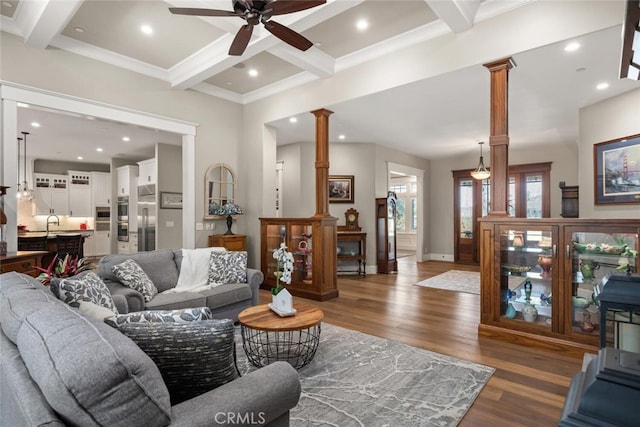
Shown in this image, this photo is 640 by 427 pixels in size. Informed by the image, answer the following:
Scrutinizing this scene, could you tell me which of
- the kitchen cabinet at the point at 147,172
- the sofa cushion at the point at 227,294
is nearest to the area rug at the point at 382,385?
the sofa cushion at the point at 227,294

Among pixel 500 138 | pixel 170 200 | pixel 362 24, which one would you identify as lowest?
pixel 170 200

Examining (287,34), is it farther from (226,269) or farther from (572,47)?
(572,47)

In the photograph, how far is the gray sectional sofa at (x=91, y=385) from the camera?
0.89 meters

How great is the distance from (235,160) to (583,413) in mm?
5978

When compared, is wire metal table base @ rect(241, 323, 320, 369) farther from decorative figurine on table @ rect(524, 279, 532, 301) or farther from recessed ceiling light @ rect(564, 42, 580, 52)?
recessed ceiling light @ rect(564, 42, 580, 52)

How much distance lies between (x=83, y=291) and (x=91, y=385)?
151 cm

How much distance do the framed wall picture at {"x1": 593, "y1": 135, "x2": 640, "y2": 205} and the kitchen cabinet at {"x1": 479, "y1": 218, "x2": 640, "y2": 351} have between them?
220 centimetres

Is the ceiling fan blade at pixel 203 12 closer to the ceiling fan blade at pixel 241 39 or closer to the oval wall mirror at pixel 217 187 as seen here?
the ceiling fan blade at pixel 241 39

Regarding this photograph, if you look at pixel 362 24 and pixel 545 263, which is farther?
pixel 362 24

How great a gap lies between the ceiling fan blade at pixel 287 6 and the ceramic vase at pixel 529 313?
338 centimetres

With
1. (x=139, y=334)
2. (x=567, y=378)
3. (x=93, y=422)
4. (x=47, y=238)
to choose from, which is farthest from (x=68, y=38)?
(x=567, y=378)

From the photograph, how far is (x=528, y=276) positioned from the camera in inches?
134

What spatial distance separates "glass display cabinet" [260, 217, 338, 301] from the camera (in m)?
4.96

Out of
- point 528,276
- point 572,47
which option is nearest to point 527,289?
point 528,276
